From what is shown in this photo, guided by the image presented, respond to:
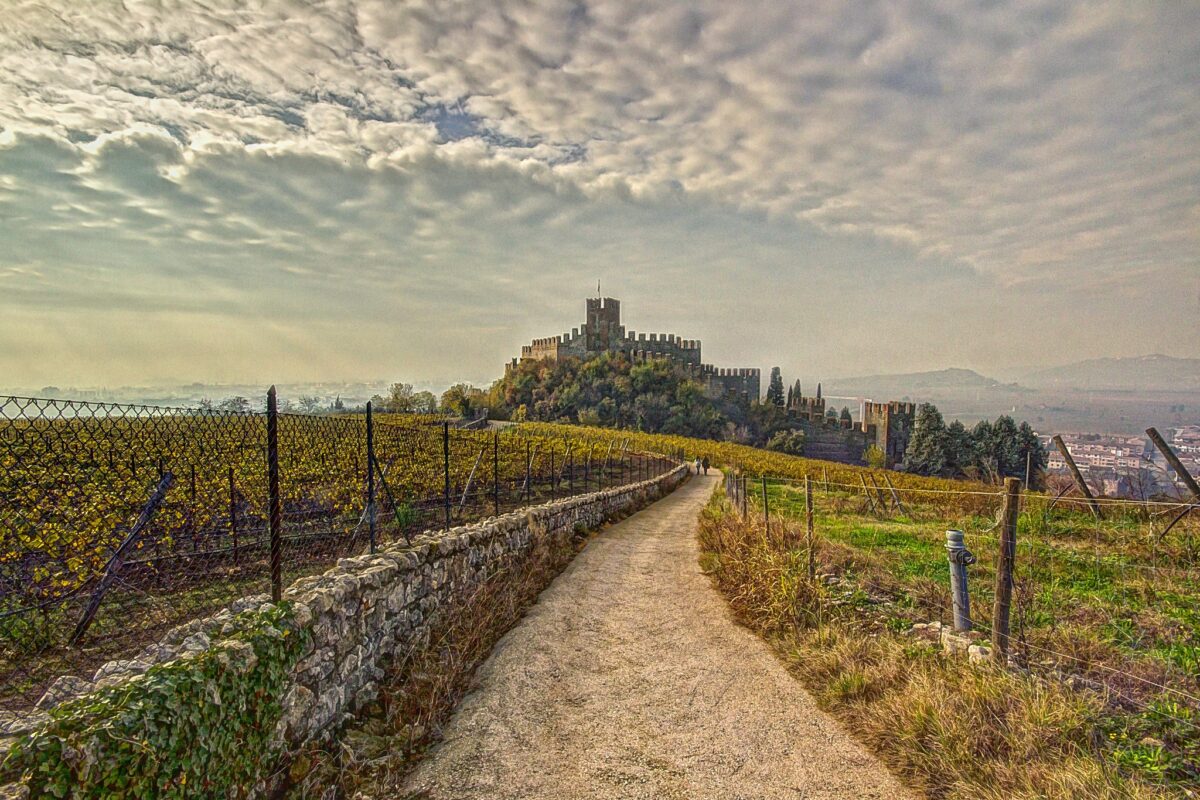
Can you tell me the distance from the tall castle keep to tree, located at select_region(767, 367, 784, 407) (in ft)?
8.03

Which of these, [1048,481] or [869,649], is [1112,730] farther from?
[1048,481]

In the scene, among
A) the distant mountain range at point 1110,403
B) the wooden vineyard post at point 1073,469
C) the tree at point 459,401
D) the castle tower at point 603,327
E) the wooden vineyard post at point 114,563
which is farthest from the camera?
the castle tower at point 603,327

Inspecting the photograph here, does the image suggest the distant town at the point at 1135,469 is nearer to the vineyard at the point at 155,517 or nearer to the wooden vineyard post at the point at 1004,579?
the wooden vineyard post at the point at 1004,579

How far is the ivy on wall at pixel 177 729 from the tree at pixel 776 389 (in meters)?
82.6

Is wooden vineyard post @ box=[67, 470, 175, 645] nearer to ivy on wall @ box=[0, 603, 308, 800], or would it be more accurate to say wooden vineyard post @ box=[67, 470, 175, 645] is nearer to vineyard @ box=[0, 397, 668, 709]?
vineyard @ box=[0, 397, 668, 709]

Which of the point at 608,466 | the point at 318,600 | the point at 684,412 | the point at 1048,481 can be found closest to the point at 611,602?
the point at 318,600

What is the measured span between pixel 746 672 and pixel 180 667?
4739 mm

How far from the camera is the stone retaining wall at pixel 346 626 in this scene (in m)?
3.61

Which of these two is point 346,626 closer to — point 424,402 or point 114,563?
point 114,563

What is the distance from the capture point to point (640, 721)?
483 centimetres

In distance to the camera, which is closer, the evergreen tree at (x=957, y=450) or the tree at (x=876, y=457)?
the evergreen tree at (x=957, y=450)

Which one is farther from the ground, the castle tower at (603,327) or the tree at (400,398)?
the castle tower at (603,327)

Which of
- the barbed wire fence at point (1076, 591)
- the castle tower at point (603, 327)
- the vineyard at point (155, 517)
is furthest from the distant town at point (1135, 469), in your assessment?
the castle tower at point (603, 327)

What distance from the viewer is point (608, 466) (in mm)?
22656
